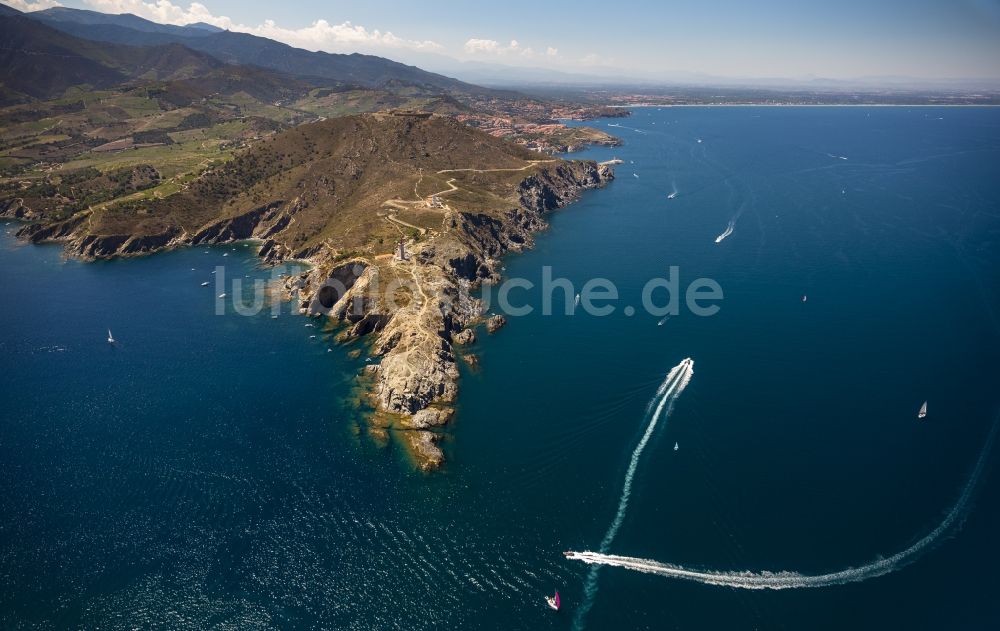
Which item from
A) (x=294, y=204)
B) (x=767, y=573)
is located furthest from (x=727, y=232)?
(x=294, y=204)

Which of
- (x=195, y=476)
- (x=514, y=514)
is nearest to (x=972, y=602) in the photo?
(x=514, y=514)

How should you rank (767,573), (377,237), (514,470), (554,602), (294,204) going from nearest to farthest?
(554,602) < (767,573) < (514,470) < (377,237) < (294,204)

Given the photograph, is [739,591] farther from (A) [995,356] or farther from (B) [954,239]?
(B) [954,239]

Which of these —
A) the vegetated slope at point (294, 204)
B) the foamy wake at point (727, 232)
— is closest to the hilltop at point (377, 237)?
the vegetated slope at point (294, 204)

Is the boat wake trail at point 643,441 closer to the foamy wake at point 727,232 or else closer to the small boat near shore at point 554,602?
the small boat near shore at point 554,602

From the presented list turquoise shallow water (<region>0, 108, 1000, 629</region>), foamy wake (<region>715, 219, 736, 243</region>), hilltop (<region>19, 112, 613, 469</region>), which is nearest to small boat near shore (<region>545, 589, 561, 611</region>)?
turquoise shallow water (<region>0, 108, 1000, 629</region>)

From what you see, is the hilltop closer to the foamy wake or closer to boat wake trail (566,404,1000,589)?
boat wake trail (566,404,1000,589)

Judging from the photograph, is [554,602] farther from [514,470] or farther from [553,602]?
[514,470]
